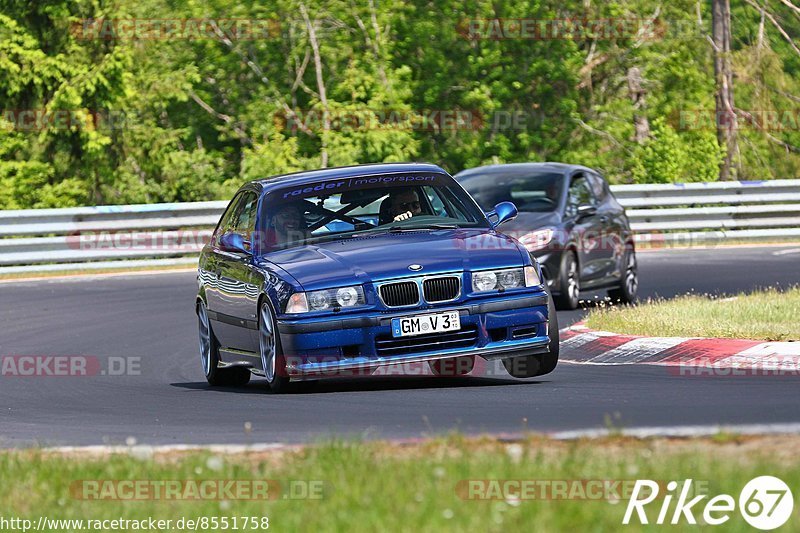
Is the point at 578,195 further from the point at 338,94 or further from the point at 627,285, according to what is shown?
the point at 338,94

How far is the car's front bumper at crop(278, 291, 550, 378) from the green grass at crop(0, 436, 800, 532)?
2.73 meters

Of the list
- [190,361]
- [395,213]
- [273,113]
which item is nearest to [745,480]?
[395,213]

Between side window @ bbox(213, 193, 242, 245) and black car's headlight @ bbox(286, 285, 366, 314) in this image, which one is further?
side window @ bbox(213, 193, 242, 245)

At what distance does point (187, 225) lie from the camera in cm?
2594

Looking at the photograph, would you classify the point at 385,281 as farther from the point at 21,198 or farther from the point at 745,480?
the point at 21,198

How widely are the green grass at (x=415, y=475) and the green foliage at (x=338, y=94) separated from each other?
82.3ft

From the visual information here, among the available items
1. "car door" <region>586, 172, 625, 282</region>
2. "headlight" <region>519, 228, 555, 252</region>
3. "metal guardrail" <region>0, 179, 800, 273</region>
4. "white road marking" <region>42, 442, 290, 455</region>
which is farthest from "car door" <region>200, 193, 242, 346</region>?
"metal guardrail" <region>0, 179, 800, 273</region>

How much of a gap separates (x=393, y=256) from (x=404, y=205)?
4.13ft

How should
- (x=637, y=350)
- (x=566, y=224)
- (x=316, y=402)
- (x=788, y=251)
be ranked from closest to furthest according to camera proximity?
(x=316, y=402), (x=637, y=350), (x=566, y=224), (x=788, y=251)

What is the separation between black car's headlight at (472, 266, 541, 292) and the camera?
10.6 meters

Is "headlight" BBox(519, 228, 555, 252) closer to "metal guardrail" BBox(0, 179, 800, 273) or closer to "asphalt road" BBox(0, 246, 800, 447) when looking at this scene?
"asphalt road" BBox(0, 246, 800, 447)

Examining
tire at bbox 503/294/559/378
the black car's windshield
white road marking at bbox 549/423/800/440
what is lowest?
the black car's windshield

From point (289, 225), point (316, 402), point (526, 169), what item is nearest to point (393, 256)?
point (316, 402)

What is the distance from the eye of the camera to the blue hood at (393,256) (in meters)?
10.5
